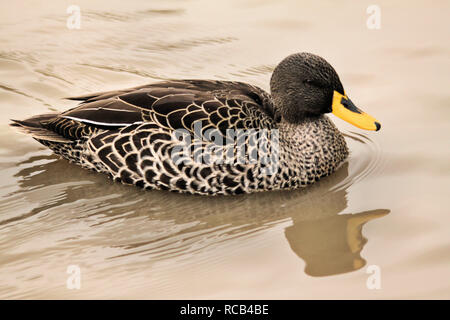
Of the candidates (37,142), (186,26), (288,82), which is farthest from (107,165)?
(186,26)

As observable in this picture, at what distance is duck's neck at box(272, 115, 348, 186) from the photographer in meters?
6.36

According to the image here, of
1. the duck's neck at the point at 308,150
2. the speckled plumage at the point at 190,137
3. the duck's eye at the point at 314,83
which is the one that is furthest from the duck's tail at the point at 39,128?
the duck's eye at the point at 314,83

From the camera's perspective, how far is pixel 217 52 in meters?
8.86

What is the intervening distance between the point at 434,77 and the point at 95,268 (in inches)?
175

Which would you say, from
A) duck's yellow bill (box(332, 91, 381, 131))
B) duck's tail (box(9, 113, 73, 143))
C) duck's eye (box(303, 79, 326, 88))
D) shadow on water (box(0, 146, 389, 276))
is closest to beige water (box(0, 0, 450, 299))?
shadow on water (box(0, 146, 389, 276))

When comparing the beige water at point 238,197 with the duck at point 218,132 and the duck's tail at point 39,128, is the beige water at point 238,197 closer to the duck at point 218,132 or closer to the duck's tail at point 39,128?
the duck at point 218,132

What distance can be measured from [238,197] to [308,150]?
2.46 ft

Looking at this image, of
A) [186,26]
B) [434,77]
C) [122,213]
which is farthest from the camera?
[186,26]

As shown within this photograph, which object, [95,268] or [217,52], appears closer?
[95,268]

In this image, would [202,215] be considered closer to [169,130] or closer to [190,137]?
[190,137]

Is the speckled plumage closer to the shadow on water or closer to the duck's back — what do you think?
the duck's back

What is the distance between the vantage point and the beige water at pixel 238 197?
5.21m

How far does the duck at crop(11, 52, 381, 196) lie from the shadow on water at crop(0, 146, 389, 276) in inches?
4.5

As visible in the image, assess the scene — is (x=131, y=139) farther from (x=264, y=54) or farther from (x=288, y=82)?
(x=264, y=54)
